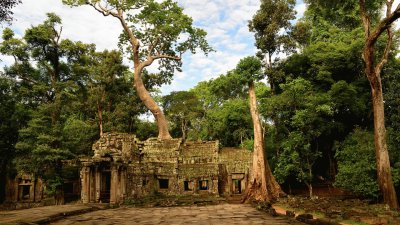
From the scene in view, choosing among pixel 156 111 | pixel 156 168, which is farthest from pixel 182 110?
pixel 156 168

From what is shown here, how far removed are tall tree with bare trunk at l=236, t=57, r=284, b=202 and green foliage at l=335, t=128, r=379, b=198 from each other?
148 inches

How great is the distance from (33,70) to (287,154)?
21723mm

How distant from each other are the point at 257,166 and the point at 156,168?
786 cm

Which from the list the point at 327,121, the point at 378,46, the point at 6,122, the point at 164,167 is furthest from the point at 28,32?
the point at 378,46

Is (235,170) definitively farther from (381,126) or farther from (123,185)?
(381,126)

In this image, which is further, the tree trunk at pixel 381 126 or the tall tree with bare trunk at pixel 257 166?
the tall tree with bare trunk at pixel 257 166

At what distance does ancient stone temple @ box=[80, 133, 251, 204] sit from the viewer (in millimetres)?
20297

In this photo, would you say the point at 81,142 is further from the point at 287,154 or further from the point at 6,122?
the point at 287,154

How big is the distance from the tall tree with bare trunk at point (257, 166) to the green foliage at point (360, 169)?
148 inches

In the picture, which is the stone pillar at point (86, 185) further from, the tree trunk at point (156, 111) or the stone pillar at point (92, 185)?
the tree trunk at point (156, 111)

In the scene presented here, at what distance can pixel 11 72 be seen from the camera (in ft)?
86.8

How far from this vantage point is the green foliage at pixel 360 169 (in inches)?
655

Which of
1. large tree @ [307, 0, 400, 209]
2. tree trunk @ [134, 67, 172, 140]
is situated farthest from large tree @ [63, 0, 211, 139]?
large tree @ [307, 0, 400, 209]

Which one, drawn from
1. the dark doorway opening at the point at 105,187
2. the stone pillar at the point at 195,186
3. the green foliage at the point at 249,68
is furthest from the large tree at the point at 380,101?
the dark doorway opening at the point at 105,187
